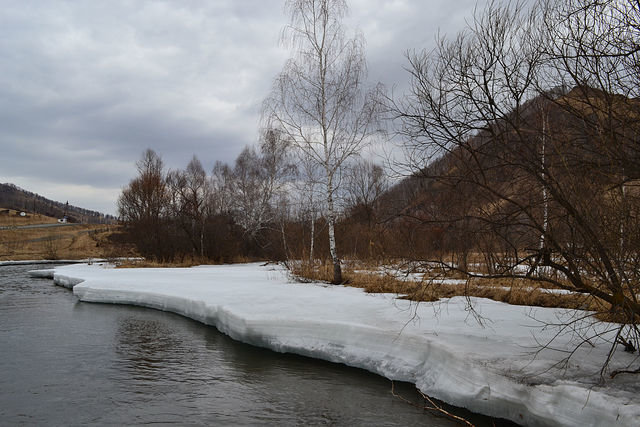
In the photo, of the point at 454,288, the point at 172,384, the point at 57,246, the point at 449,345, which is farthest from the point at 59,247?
the point at 449,345

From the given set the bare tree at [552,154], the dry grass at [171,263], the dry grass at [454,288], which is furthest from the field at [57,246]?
the bare tree at [552,154]

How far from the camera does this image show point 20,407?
514 centimetres

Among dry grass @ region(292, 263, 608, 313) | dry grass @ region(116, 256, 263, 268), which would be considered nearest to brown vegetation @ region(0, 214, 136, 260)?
dry grass @ region(116, 256, 263, 268)

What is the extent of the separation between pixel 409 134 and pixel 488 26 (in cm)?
143

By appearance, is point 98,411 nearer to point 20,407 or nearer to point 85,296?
point 20,407

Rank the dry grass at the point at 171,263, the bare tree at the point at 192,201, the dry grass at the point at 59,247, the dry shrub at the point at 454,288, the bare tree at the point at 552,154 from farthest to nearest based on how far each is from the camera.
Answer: the dry grass at the point at 59,247, the bare tree at the point at 192,201, the dry grass at the point at 171,263, the dry shrub at the point at 454,288, the bare tree at the point at 552,154

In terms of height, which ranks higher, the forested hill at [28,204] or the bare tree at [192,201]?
the forested hill at [28,204]

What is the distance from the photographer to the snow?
431 cm

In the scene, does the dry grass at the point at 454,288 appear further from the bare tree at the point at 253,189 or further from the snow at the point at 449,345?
the bare tree at the point at 253,189

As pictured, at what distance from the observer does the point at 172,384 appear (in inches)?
237

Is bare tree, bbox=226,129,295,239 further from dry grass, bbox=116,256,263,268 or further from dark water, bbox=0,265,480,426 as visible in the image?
dark water, bbox=0,265,480,426

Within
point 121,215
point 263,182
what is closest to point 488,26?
point 263,182

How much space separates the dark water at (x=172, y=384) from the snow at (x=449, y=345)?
339 mm

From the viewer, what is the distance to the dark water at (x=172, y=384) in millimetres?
4977
